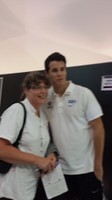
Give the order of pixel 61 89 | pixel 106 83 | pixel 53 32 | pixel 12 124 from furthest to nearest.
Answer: pixel 53 32
pixel 106 83
pixel 61 89
pixel 12 124

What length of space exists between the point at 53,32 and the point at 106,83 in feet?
4.06

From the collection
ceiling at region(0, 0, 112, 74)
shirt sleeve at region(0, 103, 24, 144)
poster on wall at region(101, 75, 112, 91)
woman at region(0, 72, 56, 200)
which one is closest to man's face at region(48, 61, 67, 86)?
woman at region(0, 72, 56, 200)

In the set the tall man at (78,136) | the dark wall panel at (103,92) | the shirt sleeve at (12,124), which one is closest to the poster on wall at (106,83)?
the dark wall panel at (103,92)

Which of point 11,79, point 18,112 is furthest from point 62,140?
point 11,79

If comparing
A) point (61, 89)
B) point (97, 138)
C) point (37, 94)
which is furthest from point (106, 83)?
point (37, 94)

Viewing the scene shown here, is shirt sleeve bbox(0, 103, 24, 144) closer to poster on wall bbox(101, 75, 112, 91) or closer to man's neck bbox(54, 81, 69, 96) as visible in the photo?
man's neck bbox(54, 81, 69, 96)

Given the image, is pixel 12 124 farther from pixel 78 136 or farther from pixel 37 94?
pixel 78 136

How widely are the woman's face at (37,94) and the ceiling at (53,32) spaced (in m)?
1.30

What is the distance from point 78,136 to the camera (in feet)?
5.81

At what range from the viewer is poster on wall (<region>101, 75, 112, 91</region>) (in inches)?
88.0

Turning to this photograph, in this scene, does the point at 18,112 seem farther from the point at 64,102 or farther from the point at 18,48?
the point at 18,48

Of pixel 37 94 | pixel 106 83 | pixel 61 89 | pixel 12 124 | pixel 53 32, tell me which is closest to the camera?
pixel 12 124

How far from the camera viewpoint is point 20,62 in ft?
11.7

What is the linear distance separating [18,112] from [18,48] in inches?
82.0
